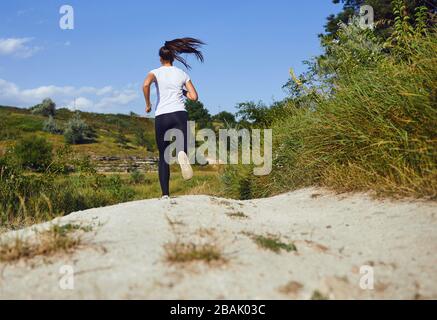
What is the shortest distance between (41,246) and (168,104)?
8.86 ft

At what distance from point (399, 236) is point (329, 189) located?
2056mm

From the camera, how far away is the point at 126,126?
178ft

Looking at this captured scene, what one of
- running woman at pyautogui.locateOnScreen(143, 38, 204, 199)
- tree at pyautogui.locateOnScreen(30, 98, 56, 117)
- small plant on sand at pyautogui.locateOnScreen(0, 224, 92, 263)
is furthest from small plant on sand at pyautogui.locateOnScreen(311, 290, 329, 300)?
tree at pyautogui.locateOnScreen(30, 98, 56, 117)

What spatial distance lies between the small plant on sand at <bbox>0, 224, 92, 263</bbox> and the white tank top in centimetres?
247

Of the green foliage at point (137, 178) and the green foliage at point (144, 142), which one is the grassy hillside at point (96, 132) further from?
the green foliage at point (137, 178)

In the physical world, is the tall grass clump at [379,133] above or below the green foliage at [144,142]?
below

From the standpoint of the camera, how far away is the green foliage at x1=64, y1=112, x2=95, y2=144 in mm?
36438

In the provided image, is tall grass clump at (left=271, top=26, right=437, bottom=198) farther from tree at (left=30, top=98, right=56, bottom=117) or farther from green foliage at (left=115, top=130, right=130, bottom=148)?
tree at (left=30, top=98, right=56, bottom=117)

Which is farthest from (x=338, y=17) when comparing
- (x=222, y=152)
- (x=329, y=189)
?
(x=329, y=189)

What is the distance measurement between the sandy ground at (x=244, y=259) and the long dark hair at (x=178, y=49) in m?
2.16

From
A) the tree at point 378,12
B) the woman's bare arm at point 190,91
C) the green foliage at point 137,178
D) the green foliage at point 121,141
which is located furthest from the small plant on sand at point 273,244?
the green foliage at point 121,141

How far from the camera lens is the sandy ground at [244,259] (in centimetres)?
261
